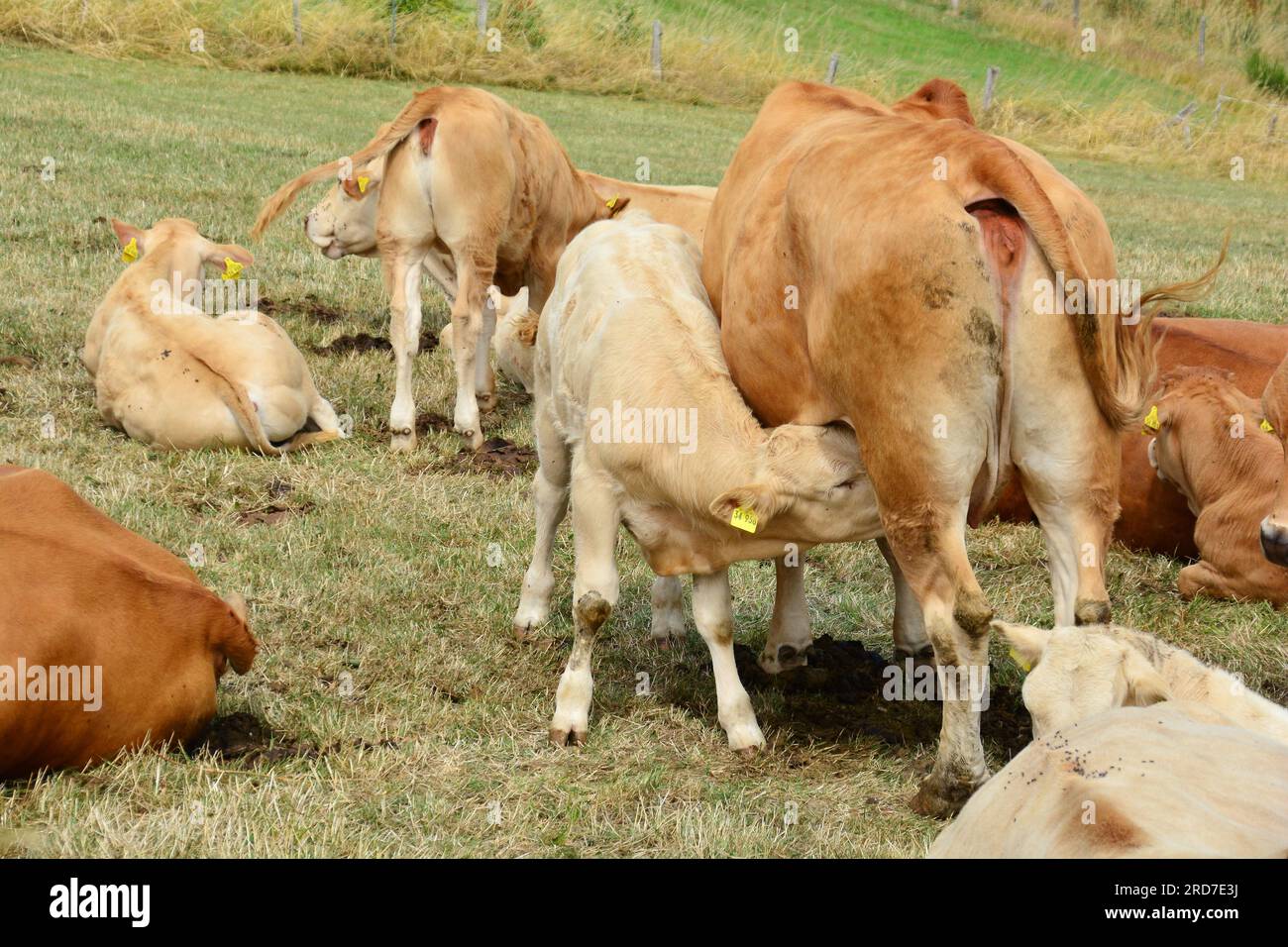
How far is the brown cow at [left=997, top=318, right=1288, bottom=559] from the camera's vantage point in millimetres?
7094

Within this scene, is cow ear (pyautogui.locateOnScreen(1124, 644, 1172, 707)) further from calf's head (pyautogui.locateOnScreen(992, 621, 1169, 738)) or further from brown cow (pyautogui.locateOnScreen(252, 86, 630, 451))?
brown cow (pyautogui.locateOnScreen(252, 86, 630, 451))

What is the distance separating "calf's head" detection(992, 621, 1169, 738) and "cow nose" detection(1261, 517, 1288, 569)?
1869mm

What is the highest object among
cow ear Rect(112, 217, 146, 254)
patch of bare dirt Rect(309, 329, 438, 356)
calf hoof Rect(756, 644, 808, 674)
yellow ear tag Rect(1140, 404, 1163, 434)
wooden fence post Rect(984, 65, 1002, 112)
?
wooden fence post Rect(984, 65, 1002, 112)

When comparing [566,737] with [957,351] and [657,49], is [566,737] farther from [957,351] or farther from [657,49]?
[657,49]

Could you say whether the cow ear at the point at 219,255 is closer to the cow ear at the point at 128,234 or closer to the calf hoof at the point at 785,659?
the cow ear at the point at 128,234

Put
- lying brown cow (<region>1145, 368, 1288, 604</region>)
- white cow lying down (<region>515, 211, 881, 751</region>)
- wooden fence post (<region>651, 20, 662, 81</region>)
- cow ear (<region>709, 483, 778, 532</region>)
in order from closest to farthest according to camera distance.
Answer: cow ear (<region>709, 483, 778, 532</region>) → white cow lying down (<region>515, 211, 881, 751</region>) → lying brown cow (<region>1145, 368, 1288, 604</region>) → wooden fence post (<region>651, 20, 662, 81</region>)

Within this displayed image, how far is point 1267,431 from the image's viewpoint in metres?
6.73

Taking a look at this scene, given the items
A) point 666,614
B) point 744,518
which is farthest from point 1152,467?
point 744,518

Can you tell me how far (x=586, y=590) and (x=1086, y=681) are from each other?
183cm

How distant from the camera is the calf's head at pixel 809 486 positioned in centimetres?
435

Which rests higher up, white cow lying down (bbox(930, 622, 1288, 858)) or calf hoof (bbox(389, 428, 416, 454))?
white cow lying down (bbox(930, 622, 1288, 858))

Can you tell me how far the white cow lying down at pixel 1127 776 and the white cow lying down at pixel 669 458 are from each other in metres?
0.90

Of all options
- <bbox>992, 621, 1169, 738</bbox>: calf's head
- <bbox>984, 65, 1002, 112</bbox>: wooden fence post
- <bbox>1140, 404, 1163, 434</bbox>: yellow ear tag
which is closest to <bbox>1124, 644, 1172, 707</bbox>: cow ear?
<bbox>992, 621, 1169, 738</bbox>: calf's head
